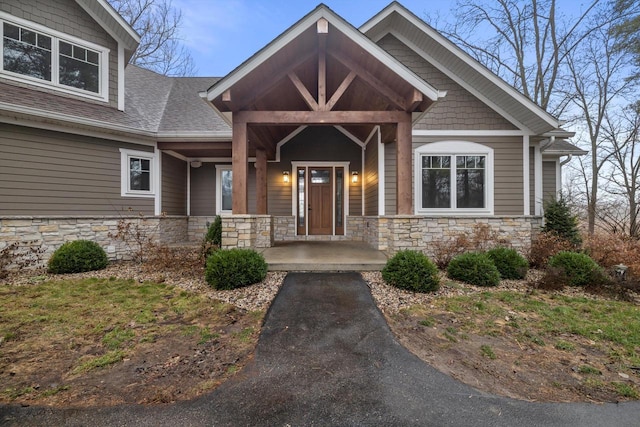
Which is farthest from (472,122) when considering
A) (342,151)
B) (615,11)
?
(615,11)

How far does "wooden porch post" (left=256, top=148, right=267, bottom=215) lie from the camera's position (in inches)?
303

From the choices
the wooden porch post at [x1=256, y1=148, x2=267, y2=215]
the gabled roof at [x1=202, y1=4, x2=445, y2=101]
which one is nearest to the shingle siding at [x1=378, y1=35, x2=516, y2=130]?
the gabled roof at [x1=202, y1=4, x2=445, y2=101]

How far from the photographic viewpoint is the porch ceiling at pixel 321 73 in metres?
5.04

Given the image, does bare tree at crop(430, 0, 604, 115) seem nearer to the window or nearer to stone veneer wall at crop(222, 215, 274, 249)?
stone veneer wall at crop(222, 215, 274, 249)

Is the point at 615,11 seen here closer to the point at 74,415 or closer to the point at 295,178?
the point at 295,178

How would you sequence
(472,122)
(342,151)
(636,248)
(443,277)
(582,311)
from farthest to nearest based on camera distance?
(342,151) → (472,122) → (636,248) → (443,277) → (582,311)

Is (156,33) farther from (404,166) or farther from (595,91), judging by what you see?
(595,91)

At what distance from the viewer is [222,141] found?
816cm

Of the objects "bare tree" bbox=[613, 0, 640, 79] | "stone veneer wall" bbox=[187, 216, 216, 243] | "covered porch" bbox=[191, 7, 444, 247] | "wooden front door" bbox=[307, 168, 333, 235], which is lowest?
"stone veneer wall" bbox=[187, 216, 216, 243]

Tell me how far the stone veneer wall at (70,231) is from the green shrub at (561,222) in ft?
34.4

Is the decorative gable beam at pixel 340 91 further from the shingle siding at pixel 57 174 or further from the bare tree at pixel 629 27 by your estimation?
the bare tree at pixel 629 27

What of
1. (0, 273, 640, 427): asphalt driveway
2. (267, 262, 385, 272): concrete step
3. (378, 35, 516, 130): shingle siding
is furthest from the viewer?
(378, 35, 516, 130): shingle siding

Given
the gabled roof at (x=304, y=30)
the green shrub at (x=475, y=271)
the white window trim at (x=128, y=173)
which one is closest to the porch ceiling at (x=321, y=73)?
the gabled roof at (x=304, y=30)

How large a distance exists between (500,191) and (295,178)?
587 centimetres
